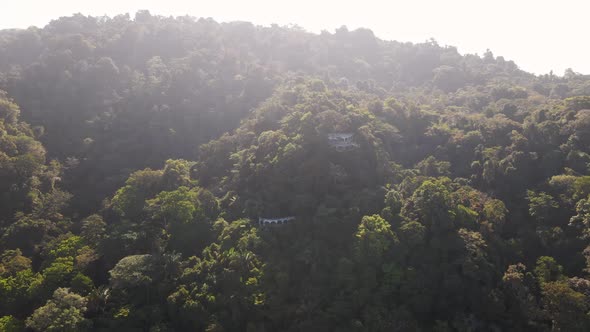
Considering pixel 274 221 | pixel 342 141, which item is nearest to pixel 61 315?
pixel 274 221

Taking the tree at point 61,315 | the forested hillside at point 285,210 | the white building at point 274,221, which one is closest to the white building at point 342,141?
the forested hillside at point 285,210

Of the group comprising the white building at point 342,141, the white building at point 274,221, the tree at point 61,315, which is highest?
the white building at point 342,141

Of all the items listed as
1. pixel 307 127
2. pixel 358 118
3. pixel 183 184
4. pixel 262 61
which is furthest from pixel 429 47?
pixel 183 184

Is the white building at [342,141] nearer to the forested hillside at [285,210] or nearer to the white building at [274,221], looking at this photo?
the forested hillside at [285,210]

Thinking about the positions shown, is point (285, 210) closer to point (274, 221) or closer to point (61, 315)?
point (274, 221)

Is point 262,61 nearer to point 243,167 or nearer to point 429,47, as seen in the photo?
point 429,47

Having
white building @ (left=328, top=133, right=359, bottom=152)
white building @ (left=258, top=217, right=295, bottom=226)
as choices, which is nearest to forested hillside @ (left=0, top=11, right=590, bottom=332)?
white building @ (left=328, top=133, right=359, bottom=152)
